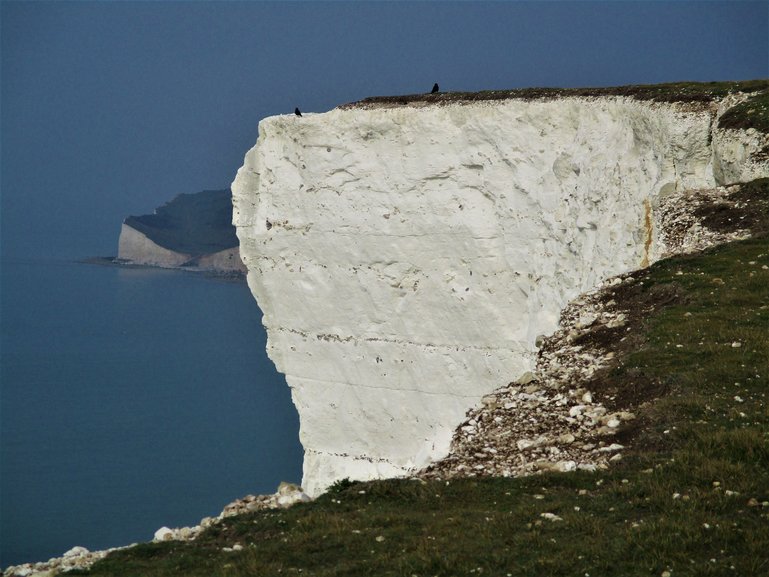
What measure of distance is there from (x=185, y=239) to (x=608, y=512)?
168 m

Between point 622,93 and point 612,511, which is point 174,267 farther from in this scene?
point 612,511

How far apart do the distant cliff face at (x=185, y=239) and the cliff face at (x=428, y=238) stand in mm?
114463

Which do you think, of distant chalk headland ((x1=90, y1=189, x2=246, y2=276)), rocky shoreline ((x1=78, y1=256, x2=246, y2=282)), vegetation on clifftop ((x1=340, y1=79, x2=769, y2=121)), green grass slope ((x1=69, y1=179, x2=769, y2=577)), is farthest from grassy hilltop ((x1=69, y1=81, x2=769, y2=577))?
distant chalk headland ((x1=90, y1=189, x2=246, y2=276))

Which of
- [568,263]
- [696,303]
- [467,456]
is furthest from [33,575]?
[568,263]

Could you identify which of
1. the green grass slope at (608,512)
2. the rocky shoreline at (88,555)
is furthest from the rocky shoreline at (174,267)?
the green grass slope at (608,512)

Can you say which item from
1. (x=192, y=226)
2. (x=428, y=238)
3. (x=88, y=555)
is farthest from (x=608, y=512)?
(x=192, y=226)

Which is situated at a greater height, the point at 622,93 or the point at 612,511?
the point at 622,93

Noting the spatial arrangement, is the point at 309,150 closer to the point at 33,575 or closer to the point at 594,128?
the point at 594,128

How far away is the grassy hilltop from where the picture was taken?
9.80 meters

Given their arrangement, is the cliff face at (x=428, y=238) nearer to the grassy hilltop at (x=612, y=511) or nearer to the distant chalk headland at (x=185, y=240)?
the grassy hilltop at (x=612, y=511)

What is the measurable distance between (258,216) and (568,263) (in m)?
13.1

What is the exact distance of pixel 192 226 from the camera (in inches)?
7303

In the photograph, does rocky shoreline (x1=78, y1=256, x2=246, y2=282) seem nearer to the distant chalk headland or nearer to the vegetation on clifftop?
the distant chalk headland

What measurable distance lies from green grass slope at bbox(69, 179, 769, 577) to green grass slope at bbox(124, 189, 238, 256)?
15087 cm
